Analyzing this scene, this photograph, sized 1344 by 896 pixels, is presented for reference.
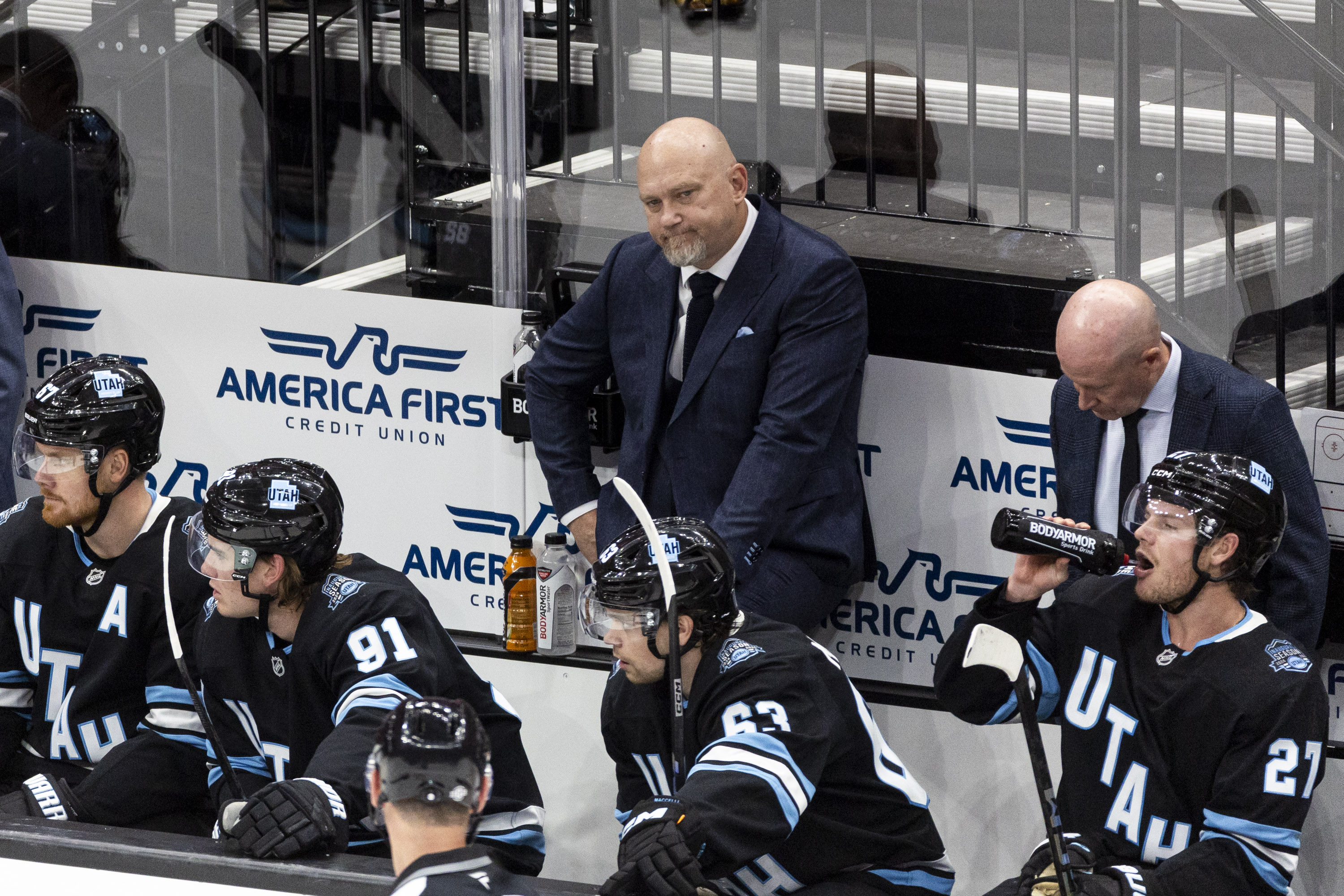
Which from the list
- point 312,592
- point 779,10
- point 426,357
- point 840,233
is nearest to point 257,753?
point 312,592

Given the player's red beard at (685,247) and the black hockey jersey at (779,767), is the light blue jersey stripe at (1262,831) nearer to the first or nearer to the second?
the black hockey jersey at (779,767)

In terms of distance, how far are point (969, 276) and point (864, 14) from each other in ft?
2.27

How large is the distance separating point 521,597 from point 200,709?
165 cm

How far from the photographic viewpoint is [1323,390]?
4102mm

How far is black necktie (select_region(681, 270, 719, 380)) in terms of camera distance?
4.16 meters

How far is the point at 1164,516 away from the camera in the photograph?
10.7 ft

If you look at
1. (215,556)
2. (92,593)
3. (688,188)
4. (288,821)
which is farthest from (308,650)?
(688,188)

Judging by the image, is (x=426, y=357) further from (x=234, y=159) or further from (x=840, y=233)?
(x=840, y=233)

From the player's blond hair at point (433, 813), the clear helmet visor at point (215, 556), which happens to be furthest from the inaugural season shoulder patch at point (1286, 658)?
the clear helmet visor at point (215, 556)

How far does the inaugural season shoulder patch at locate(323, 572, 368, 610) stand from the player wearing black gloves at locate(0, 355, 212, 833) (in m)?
0.43

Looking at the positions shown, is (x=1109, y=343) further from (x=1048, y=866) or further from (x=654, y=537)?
(x=654, y=537)

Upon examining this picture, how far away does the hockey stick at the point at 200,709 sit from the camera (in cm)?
329

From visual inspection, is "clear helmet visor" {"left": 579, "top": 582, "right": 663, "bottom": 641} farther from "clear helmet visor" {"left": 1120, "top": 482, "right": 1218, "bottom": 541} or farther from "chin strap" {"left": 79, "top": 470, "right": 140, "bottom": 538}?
"chin strap" {"left": 79, "top": 470, "right": 140, "bottom": 538}

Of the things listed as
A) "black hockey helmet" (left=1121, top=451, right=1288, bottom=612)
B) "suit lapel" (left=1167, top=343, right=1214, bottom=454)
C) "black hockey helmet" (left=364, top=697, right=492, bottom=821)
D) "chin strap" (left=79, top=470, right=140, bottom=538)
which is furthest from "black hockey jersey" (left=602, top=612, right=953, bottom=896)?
"chin strap" (left=79, top=470, right=140, bottom=538)
